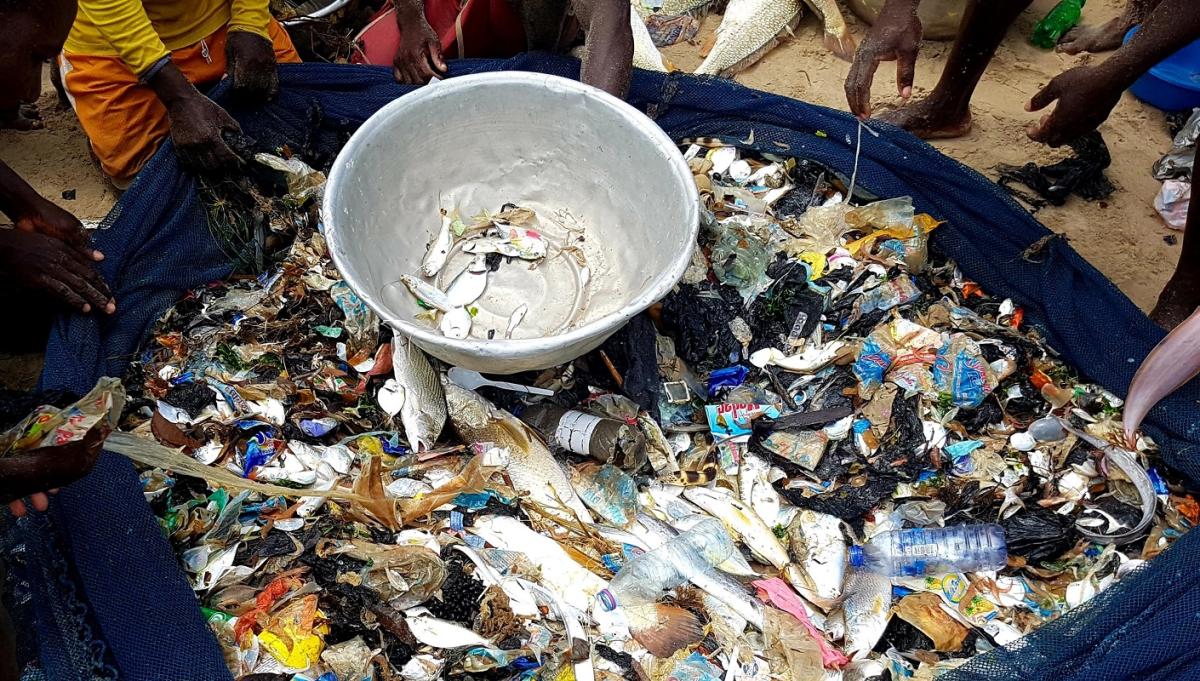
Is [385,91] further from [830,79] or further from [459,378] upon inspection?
[830,79]

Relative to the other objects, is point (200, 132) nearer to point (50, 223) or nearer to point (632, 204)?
point (50, 223)

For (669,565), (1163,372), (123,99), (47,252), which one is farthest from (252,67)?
(1163,372)

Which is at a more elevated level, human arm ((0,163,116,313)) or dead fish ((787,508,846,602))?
human arm ((0,163,116,313))

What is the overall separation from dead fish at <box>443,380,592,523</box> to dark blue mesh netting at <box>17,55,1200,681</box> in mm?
800

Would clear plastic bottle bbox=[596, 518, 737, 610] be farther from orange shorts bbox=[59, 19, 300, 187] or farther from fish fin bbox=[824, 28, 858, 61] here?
fish fin bbox=[824, 28, 858, 61]

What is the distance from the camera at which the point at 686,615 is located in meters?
2.01

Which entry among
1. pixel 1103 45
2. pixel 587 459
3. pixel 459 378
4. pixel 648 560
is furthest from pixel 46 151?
pixel 1103 45

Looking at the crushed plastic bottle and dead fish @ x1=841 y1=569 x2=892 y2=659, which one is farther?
the crushed plastic bottle

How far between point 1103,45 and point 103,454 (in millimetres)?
4402

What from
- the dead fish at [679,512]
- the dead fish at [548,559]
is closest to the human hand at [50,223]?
the dead fish at [548,559]

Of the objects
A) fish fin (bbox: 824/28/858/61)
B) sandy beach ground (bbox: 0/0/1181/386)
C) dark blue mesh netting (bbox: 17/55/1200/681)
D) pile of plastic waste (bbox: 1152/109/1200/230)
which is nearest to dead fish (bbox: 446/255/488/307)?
dark blue mesh netting (bbox: 17/55/1200/681)

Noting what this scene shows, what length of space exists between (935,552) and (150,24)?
9.59 feet

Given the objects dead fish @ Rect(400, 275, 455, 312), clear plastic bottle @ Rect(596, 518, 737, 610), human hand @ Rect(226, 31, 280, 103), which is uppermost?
human hand @ Rect(226, 31, 280, 103)

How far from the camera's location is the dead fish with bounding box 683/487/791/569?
2156mm
